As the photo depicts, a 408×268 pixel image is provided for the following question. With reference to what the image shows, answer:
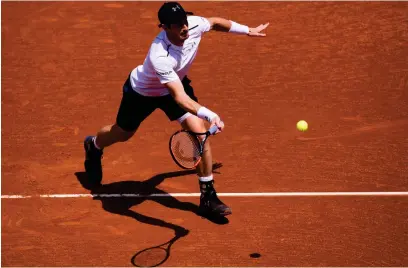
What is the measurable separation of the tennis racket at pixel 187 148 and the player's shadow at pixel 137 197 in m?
0.76

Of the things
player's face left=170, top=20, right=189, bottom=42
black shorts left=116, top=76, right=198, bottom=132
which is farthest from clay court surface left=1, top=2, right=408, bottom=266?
player's face left=170, top=20, right=189, bottom=42

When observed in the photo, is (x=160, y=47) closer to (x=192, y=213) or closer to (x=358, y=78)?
(x=192, y=213)

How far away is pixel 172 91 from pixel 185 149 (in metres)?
0.65

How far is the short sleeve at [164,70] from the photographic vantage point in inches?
283

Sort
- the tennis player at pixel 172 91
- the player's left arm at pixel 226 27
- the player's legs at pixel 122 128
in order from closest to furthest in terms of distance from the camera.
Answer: the tennis player at pixel 172 91 → the player's legs at pixel 122 128 → the player's left arm at pixel 226 27

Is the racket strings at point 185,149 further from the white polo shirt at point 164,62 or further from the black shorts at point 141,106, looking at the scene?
the white polo shirt at point 164,62

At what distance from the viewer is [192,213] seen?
7988 mm

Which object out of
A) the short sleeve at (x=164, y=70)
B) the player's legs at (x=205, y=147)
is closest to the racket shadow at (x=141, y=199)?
the player's legs at (x=205, y=147)

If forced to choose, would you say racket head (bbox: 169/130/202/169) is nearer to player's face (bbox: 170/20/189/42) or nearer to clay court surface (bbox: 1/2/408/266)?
clay court surface (bbox: 1/2/408/266)

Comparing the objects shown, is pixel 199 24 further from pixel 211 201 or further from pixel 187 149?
pixel 211 201

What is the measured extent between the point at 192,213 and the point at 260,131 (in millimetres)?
2030

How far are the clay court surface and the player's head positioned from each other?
1.97 m

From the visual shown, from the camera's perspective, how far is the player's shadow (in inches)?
311

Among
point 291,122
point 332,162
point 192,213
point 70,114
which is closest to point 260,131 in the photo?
point 291,122
